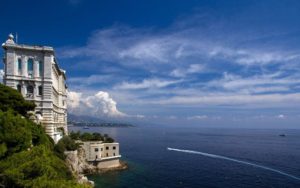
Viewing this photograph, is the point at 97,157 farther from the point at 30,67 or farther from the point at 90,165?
the point at 30,67

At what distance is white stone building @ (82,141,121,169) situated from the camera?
64438 millimetres

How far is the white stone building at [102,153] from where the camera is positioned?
211 feet

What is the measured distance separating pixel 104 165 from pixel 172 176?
1579 centimetres

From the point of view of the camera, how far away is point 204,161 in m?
86.1

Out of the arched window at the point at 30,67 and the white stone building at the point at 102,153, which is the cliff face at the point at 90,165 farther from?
the arched window at the point at 30,67

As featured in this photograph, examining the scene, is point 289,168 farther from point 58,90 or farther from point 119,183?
point 58,90

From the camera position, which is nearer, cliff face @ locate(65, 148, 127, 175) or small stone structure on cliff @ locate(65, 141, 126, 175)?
cliff face @ locate(65, 148, 127, 175)

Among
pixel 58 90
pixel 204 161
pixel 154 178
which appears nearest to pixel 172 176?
pixel 154 178

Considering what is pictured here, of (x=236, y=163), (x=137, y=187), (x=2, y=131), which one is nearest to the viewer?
(x=2, y=131)

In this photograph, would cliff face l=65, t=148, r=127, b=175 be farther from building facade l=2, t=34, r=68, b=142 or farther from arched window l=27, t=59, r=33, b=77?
arched window l=27, t=59, r=33, b=77

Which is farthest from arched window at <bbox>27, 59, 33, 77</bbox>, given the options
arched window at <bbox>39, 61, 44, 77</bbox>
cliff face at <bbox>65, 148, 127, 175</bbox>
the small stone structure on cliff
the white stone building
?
the white stone building

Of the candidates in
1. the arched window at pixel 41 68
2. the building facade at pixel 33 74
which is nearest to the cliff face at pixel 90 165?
the building facade at pixel 33 74

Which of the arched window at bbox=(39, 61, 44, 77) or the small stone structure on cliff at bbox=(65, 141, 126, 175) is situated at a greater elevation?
the arched window at bbox=(39, 61, 44, 77)

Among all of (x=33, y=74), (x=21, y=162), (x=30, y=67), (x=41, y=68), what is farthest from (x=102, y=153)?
(x=21, y=162)
